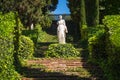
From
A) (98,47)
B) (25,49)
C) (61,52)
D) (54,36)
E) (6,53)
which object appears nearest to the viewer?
(6,53)

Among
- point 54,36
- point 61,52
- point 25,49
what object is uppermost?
point 25,49

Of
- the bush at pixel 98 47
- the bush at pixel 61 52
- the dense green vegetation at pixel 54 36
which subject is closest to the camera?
the dense green vegetation at pixel 54 36

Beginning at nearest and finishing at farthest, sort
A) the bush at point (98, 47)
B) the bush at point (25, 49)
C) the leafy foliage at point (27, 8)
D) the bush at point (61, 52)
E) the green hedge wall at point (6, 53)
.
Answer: the green hedge wall at point (6, 53) → the bush at point (98, 47) → the bush at point (25, 49) → the bush at point (61, 52) → the leafy foliage at point (27, 8)

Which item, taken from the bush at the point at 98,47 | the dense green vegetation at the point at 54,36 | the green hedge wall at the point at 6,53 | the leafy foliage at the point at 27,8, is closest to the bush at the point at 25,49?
the dense green vegetation at the point at 54,36

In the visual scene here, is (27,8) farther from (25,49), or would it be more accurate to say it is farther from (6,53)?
(6,53)

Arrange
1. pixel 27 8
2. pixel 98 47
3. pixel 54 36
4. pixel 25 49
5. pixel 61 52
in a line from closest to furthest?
1. pixel 98 47
2. pixel 25 49
3. pixel 61 52
4. pixel 27 8
5. pixel 54 36

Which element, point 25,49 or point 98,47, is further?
point 25,49

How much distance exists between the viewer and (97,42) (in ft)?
67.4

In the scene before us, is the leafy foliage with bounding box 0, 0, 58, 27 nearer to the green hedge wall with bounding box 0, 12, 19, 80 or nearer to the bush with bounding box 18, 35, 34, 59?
the bush with bounding box 18, 35, 34, 59

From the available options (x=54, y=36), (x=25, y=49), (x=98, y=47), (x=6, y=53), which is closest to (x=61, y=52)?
(x=25, y=49)

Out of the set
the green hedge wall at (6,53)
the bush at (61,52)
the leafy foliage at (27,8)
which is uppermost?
the green hedge wall at (6,53)

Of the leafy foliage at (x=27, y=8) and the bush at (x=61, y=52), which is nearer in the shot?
the bush at (x=61, y=52)

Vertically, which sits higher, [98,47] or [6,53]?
[6,53]

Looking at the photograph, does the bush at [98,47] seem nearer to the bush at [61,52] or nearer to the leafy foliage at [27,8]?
the bush at [61,52]
